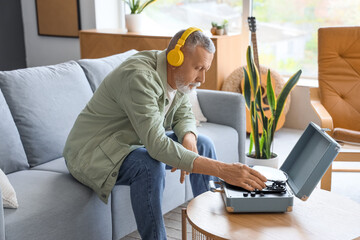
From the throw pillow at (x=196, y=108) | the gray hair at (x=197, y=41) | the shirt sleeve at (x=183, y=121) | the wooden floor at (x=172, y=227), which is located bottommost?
the wooden floor at (x=172, y=227)

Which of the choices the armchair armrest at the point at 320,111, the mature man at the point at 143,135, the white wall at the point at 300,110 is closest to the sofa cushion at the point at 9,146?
the mature man at the point at 143,135

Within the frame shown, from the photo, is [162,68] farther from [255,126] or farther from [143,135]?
[255,126]

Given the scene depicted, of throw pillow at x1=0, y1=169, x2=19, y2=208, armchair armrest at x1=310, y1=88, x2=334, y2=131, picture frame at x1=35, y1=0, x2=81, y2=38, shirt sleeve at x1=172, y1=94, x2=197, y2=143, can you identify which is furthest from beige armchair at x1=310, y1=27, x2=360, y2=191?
picture frame at x1=35, y1=0, x2=81, y2=38

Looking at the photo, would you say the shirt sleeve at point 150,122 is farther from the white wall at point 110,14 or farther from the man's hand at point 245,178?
the white wall at point 110,14

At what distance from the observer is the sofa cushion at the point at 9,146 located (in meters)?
2.20

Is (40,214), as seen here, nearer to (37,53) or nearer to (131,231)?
(131,231)

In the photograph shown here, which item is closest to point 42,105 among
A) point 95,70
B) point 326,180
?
point 95,70

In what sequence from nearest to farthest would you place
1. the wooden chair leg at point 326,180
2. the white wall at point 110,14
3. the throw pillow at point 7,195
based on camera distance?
the throw pillow at point 7,195 < the wooden chair leg at point 326,180 < the white wall at point 110,14

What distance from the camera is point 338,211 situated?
1.70 meters

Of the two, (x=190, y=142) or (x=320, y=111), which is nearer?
(x=190, y=142)

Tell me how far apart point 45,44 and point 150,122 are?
168 inches

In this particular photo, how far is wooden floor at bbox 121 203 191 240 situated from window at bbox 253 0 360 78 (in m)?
2.28

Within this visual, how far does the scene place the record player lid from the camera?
66.1 inches

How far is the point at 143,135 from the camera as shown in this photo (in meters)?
1.88
